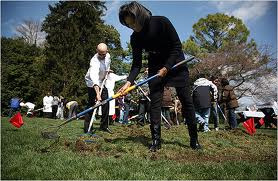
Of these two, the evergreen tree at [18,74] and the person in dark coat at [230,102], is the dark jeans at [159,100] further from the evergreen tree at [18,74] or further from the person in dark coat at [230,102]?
the evergreen tree at [18,74]

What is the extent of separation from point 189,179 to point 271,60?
30.6 m

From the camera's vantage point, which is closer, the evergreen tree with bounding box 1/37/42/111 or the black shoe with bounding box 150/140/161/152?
the black shoe with bounding box 150/140/161/152

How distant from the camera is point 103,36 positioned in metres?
36.2

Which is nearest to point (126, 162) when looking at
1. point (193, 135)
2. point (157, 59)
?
point (193, 135)

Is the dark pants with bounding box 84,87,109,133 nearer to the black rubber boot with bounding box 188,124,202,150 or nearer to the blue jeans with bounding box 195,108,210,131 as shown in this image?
the black rubber boot with bounding box 188,124,202,150

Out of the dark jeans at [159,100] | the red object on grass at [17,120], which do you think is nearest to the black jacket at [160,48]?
the dark jeans at [159,100]

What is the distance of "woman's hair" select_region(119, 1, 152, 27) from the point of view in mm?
3969

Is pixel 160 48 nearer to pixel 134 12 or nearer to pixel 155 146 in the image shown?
pixel 134 12

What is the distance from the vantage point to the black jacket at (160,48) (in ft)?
13.8

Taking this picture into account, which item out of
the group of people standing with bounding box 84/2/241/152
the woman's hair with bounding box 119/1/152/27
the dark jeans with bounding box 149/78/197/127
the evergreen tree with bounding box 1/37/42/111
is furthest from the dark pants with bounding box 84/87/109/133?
the evergreen tree with bounding box 1/37/42/111

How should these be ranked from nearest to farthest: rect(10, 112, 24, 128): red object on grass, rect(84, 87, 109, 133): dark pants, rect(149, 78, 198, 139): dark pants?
1. rect(149, 78, 198, 139): dark pants
2. rect(84, 87, 109, 133): dark pants
3. rect(10, 112, 24, 128): red object on grass

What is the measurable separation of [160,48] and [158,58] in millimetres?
179

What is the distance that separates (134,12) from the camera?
396 centimetres

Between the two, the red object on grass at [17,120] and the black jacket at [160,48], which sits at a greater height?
the black jacket at [160,48]
